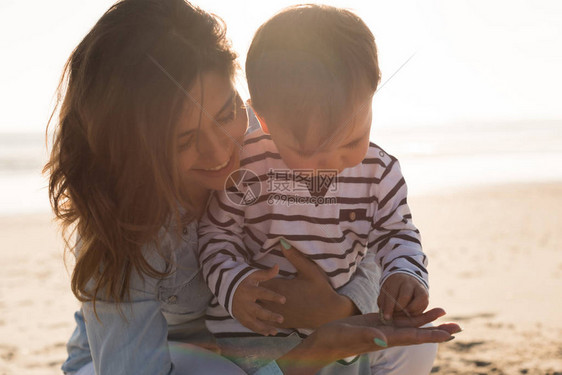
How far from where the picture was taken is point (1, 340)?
447 centimetres

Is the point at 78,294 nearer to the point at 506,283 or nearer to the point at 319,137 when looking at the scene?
the point at 319,137

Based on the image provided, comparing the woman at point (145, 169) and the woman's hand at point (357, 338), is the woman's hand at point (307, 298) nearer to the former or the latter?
the woman at point (145, 169)

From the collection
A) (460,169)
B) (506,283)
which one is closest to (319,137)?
(506,283)

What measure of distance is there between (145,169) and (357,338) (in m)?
0.81

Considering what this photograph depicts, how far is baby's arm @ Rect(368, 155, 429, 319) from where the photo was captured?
1.76m

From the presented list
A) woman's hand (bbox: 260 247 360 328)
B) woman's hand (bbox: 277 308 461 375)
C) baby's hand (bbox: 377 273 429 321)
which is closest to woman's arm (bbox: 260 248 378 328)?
woman's hand (bbox: 260 247 360 328)

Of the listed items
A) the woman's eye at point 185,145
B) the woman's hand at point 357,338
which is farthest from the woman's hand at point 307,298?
the woman's eye at point 185,145

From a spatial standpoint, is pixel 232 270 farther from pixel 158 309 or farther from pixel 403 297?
pixel 403 297

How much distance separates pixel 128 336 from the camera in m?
1.90

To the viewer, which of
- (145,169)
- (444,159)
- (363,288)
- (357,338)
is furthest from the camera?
(444,159)

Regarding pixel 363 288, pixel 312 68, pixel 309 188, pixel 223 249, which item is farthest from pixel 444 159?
pixel 312 68

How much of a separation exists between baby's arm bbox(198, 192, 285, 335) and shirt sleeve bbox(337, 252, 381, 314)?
0.35m

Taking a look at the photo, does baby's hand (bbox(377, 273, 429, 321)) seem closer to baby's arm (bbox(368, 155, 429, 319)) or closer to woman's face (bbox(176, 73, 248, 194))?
baby's arm (bbox(368, 155, 429, 319))

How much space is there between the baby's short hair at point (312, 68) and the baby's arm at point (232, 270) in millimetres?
439
